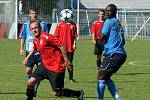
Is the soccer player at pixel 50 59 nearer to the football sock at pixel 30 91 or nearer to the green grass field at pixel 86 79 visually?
the football sock at pixel 30 91

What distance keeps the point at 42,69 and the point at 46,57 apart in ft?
0.91

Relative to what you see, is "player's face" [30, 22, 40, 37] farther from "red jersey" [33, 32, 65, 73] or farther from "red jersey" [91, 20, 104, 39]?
"red jersey" [91, 20, 104, 39]

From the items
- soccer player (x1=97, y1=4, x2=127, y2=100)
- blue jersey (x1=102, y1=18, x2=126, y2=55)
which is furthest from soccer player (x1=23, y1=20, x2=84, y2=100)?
blue jersey (x1=102, y1=18, x2=126, y2=55)

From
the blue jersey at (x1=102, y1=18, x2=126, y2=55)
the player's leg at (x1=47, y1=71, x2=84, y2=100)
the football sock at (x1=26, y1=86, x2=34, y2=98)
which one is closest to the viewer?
the player's leg at (x1=47, y1=71, x2=84, y2=100)

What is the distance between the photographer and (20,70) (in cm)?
2030

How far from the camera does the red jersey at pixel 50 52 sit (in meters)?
10.9

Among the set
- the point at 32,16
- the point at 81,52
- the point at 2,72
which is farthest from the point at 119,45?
the point at 81,52

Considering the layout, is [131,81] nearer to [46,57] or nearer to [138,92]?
[138,92]

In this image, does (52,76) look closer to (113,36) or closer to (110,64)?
(110,64)

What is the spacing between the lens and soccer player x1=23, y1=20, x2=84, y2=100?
10.9m

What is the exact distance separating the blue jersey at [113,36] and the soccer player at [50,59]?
114 centimetres

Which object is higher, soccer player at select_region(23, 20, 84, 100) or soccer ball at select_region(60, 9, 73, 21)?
soccer ball at select_region(60, 9, 73, 21)

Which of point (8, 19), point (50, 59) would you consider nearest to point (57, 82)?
point (50, 59)

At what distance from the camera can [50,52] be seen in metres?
11.0
